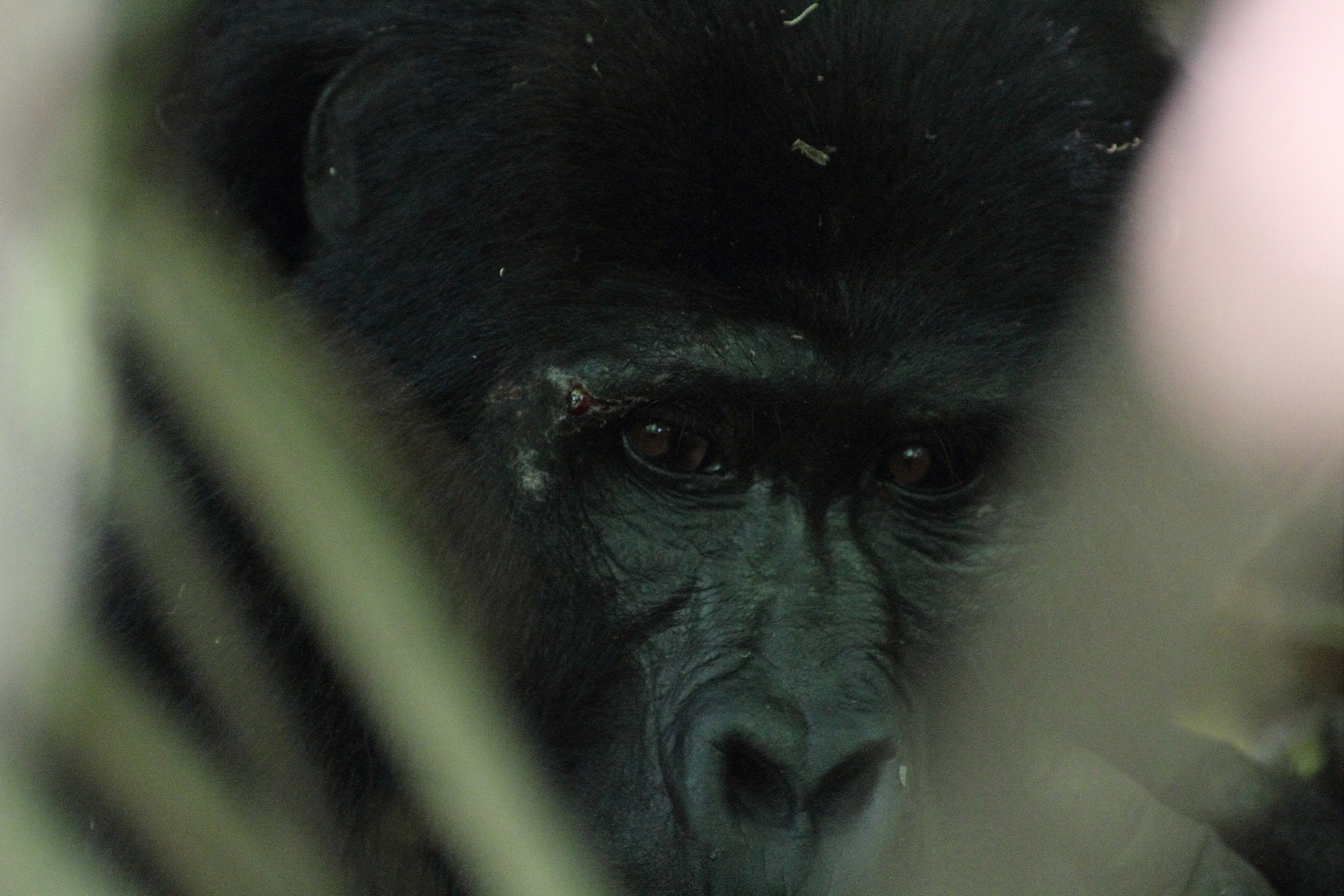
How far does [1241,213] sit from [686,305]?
978mm

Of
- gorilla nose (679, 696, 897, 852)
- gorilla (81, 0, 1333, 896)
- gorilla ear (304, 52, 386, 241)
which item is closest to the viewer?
gorilla nose (679, 696, 897, 852)

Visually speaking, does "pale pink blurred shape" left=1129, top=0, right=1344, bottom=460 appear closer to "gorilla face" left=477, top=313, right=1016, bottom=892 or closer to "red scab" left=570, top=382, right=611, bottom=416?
"gorilla face" left=477, top=313, right=1016, bottom=892

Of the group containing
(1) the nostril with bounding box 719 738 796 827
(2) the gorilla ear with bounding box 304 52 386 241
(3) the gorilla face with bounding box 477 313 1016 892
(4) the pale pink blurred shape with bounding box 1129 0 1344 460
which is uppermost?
(4) the pale pink blurred shape with bounding box 1129 0 1344 460

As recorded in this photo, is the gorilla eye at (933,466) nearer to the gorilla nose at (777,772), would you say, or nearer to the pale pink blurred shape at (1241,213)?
the pale pink blurred shape at (1241,213)

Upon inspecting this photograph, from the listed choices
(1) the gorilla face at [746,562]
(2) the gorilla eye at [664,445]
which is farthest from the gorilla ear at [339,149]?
(2) the gorilla eye at [664,445]

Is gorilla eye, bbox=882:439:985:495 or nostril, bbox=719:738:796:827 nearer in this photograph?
nostril, bbox=719:738:796:827

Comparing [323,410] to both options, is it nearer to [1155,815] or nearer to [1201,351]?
[1201,351]

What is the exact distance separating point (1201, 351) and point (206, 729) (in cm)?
175

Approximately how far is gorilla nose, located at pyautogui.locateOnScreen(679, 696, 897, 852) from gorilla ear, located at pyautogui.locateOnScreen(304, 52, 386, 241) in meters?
0.99

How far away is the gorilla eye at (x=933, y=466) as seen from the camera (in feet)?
8.27

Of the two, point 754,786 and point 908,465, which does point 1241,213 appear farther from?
point 754,786

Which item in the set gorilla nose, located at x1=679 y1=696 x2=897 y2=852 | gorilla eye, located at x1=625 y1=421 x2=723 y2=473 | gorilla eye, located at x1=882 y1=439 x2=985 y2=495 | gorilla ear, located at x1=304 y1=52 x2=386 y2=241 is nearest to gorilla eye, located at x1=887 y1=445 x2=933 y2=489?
gorilla eye, located at x1=882 y1=439 x2=985 y2=495

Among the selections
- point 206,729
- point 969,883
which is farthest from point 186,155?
point 969,883

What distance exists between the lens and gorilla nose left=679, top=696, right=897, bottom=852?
2076mm
